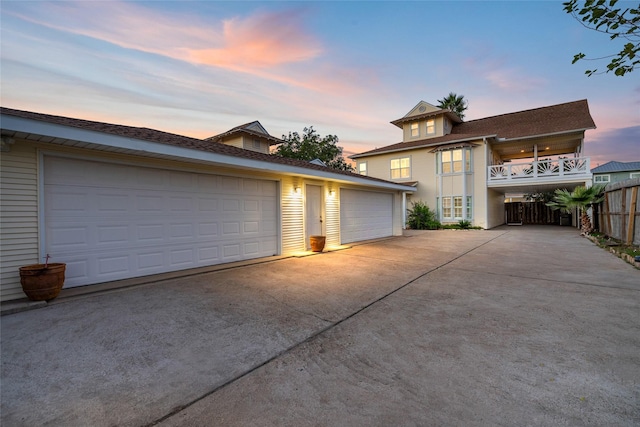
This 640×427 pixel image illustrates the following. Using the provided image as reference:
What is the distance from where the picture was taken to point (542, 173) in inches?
631

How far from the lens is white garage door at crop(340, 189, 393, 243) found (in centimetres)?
1129

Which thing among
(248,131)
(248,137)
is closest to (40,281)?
(248,131)

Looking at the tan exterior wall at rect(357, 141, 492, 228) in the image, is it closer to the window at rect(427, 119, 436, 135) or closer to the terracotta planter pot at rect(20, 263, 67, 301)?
the window at rect(427, 119, 436, 135)

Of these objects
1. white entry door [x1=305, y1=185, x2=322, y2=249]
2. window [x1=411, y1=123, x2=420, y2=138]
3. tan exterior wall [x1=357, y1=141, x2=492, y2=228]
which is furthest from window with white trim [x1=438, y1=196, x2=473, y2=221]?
white entry door [x1=305, y1=185, x2=322, y2=249]

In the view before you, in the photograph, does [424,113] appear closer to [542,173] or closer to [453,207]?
[453,207]

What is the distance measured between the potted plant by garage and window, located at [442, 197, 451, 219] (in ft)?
62.0

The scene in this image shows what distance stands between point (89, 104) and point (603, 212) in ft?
69.2

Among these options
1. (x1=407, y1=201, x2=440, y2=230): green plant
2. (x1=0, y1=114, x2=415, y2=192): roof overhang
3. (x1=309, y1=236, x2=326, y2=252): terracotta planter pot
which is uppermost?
(x1=0, y1=114, x2=415, y2=192): roof overhang

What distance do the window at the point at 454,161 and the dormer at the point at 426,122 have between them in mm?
2792

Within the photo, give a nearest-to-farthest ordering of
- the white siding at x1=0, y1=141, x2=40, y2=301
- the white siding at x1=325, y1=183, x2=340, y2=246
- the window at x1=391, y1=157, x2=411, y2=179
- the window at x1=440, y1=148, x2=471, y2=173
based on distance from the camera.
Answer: the white siding at x1=0, y1=141, x2=40, y2=301
the white siding at x1=325, y1=183, x2=340, y2=246
the window at x1=440, y1=148, x2=471, y2=173
the window at x1=391, y1=157, x2=411, y2=179

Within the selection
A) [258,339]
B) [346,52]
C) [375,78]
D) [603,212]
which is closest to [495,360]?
[258,339]

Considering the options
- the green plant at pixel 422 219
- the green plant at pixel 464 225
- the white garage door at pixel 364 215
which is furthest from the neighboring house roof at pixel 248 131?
the green plant at pixel 464 225

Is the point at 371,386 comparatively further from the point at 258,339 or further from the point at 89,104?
the point at 89,104

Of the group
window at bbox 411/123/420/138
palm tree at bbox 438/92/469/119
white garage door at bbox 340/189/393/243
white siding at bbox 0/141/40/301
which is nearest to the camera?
white siding at bbox 0/141/40/301
